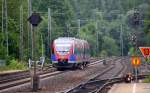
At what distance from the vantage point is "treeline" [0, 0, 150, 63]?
7775 cm

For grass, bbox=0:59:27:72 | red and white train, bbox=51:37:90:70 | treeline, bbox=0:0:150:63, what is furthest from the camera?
treeline, bbox=0:0:150:63

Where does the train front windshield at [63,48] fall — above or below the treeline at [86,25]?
below

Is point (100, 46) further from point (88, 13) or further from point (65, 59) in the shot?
point (65, 59)

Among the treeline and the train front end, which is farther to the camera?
the treeline

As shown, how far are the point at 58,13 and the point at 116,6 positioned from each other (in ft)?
244

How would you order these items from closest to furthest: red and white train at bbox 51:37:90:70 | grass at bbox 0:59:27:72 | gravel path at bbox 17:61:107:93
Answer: gravel path at bbox 17:61:107:93 < red and white train at bbox 51:37:90:70 < grass at bbox 0:59:27:72

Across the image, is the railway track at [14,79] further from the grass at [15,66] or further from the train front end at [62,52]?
the grass at [15,66]

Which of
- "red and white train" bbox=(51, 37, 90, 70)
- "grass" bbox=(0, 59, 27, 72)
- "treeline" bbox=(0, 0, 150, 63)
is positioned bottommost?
"grass" bbox=(0, 59, 27, 72)

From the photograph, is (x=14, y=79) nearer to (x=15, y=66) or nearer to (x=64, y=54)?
(x=64, y=54)

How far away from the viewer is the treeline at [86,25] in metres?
77.8

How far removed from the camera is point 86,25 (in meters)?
155

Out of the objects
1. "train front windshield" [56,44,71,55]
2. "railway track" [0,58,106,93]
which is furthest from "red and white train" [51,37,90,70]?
"railway track" [0,58,106,93]

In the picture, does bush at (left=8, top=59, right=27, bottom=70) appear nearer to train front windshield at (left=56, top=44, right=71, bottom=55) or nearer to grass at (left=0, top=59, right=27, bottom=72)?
grass at (left=0, top=59, right=27, bottom=72)

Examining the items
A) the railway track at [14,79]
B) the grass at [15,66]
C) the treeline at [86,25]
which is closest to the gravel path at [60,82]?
the railway track at [14,79]
